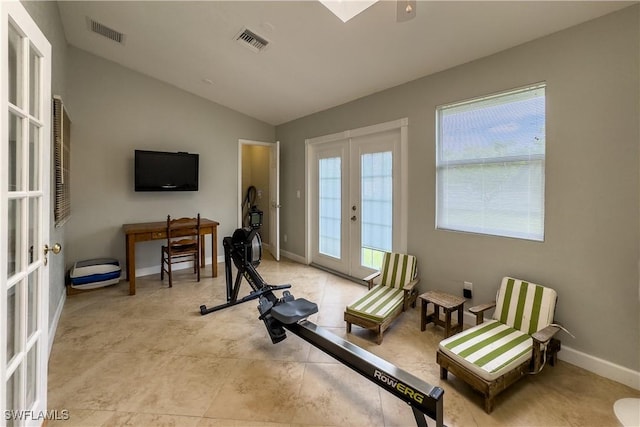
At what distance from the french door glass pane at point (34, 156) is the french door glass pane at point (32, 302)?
1.54ft

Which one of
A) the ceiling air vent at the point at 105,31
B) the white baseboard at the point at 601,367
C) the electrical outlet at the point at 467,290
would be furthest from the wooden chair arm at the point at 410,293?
the ceiling air vent at the point at 105,31

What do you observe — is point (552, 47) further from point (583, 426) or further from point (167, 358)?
point (167, 358)

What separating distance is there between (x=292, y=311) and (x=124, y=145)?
3579mm

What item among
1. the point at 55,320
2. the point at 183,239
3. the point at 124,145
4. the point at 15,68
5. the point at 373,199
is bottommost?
the point at 55,320

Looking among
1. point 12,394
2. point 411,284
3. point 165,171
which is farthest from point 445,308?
point 165,171

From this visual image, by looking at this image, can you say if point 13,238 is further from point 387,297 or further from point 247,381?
point 387,297

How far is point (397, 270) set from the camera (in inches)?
120

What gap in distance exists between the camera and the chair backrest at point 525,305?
205 cm

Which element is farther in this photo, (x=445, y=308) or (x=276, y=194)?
(x=276, y=194)

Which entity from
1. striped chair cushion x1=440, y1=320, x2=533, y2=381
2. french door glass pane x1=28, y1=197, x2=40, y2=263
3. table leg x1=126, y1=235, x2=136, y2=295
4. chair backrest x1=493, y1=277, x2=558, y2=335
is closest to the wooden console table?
table leg x1=126, y1=235, x2=136, y2=295

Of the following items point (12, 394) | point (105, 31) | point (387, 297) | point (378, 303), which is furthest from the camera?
point (105, 31)

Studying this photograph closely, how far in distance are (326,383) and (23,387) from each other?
160 cm

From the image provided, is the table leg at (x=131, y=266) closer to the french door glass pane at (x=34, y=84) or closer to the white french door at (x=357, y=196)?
the french door glass pane at (x=34, y=84)

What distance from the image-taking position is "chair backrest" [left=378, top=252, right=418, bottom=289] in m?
2.96
